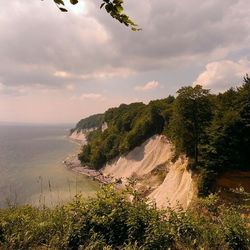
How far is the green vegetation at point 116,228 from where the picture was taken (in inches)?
411

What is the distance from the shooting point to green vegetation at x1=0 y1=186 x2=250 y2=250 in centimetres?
1043

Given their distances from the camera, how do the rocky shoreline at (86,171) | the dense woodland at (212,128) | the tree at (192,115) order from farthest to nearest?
the rocky shoreline at (86,171)
the tree at (192,115)
the dense woodland at (212,128)

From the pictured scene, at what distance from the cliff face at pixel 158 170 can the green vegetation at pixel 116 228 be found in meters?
29.8

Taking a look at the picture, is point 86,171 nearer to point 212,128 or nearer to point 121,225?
point 212,128

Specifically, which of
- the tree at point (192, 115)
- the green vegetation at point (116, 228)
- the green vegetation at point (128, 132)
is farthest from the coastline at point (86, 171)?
the green vegetation at point (116, 228)

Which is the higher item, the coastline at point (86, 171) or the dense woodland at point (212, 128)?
the dense woodland at point (212, 128)

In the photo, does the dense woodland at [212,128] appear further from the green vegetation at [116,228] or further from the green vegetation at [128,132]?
the green vegetation at [128,132]

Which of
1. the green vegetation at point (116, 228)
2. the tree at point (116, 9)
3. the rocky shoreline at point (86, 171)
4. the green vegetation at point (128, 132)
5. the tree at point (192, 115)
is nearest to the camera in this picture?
the tree at point (116, 9)

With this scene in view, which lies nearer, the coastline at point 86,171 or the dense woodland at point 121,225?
the dense woodland at point 121,225

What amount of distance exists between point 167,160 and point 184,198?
88.6 ft

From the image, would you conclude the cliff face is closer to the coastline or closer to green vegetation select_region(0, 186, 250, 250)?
the coastline

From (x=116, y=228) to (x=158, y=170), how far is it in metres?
57.9

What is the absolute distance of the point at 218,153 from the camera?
124ft

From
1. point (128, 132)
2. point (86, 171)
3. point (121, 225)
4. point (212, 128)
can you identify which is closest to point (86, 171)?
point (86, 171)
